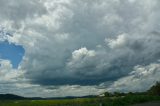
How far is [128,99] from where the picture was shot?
68375 mm

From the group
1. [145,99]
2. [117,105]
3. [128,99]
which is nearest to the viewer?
[117,105]

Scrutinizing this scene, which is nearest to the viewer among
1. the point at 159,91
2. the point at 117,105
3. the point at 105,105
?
the point at 105,105

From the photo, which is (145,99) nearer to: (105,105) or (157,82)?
(105,105)

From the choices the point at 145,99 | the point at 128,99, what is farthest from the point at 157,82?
the point at 128,99

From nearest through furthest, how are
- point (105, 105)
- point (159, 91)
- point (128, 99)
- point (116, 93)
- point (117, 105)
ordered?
point (105, 105), point (117, 105), point (128, 99), point (159, 91), point (116, 93)

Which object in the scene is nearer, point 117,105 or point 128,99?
point 117,105

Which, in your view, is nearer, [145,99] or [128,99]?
[128,99]

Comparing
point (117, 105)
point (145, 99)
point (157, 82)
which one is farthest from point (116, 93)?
point (117, 105)

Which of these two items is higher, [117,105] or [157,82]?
[157,82]

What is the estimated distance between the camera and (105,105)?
179 ft

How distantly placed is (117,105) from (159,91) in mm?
55714

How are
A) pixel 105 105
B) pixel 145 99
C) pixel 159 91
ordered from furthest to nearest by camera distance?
pixel 159 91 → pixel 145 99 → pixel 105 105

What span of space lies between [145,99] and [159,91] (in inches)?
1492

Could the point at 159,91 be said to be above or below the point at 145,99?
above
